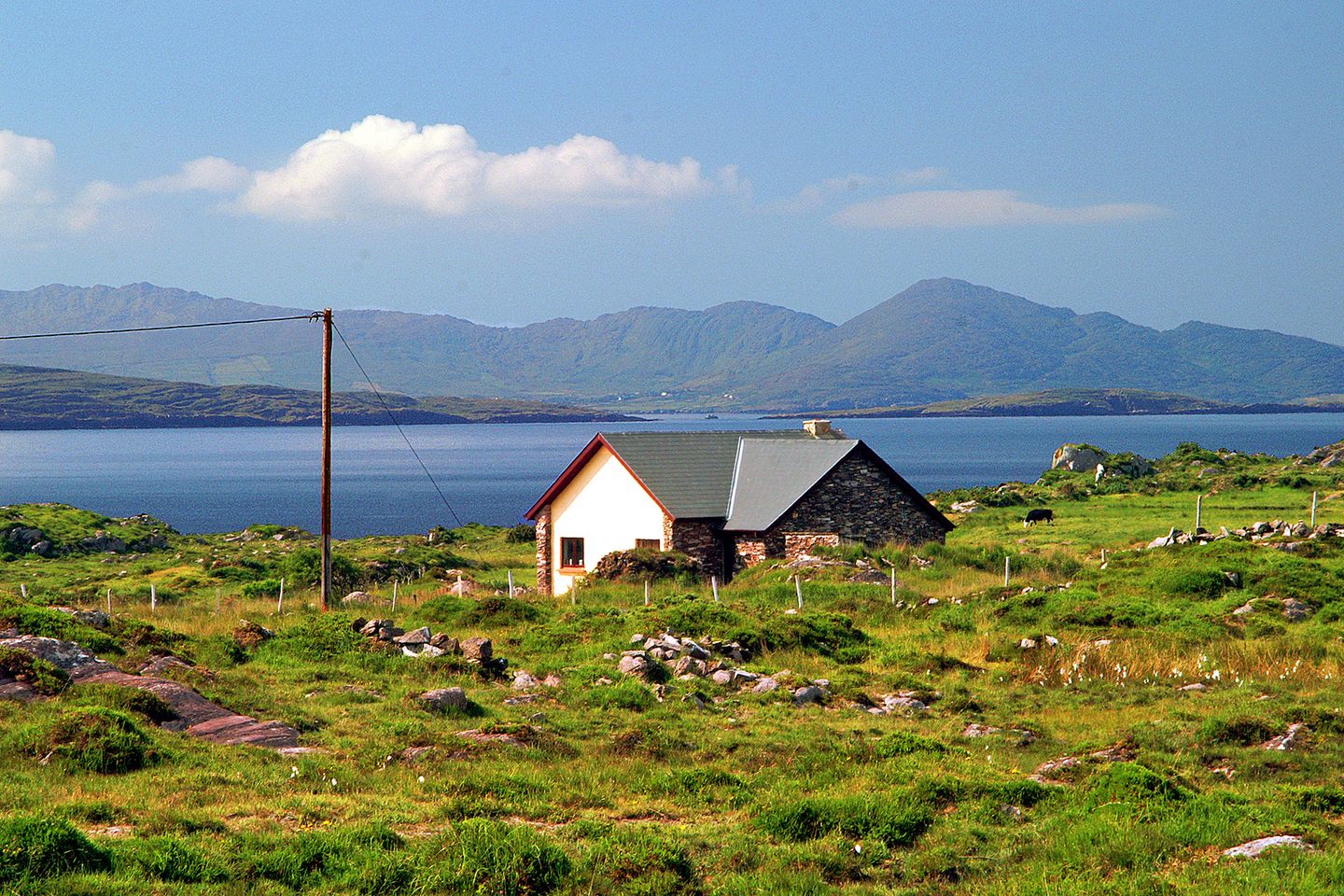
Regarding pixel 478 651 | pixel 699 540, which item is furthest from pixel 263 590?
Answer: pixel 478 651

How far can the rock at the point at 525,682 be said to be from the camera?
68.6 ft

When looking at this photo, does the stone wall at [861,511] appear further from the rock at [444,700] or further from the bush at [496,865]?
the bush at [496,865]

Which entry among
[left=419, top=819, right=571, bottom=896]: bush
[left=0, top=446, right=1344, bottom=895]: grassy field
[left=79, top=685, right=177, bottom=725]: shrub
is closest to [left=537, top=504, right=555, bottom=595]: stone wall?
[left=0, top=446, right=1344, bottom=895]: grassy field

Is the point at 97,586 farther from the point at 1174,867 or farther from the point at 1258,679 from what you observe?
the point at 1174,867

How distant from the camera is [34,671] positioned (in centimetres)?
1723

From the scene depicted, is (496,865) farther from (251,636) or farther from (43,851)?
(251,636)

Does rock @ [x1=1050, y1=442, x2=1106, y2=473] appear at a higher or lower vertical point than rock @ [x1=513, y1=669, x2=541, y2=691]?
higher

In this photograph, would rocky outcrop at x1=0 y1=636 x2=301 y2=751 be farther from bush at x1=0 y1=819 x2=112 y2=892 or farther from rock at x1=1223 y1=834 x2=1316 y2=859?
rock at x1=1223 y1=834 x2=1316 y2=859

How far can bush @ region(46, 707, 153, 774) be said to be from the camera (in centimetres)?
1366

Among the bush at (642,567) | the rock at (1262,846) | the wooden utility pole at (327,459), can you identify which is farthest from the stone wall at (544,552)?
the rock at (1262,846)

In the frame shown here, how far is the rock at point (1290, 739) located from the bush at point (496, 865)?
1024 cm

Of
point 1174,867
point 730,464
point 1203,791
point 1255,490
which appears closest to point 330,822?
point 1174,867

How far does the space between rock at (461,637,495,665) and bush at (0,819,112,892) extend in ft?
42.0

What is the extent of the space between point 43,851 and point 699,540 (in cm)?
3389
